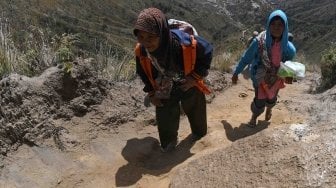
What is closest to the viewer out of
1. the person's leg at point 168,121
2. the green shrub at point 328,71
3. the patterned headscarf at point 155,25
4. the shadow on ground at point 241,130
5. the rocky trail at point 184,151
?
the rocky trail at point 184,151

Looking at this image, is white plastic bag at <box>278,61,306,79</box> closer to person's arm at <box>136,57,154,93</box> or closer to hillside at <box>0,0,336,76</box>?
person's arm at <box>136,57,154,93</box>

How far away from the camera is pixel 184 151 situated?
4.46 m

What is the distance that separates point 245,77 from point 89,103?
3293mm

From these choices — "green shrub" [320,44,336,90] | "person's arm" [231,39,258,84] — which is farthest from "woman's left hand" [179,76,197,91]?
"green shrub" [320,44,336,90]

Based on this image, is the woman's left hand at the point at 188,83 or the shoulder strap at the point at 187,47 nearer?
the shoulder strap at the point at 187,47

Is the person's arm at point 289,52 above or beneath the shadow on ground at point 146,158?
above

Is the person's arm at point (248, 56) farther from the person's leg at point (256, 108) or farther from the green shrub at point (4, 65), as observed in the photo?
the green shrub at point (4, 65)

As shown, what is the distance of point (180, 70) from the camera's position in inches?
164

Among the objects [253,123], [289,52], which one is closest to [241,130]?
[253,123]

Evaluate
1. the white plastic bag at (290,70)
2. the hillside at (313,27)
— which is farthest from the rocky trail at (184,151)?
the hillside at (313,27)

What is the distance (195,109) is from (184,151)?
1.28 ft

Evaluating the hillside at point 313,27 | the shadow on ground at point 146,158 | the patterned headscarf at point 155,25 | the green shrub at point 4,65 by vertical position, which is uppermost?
the patterned headscarf at point 155,25

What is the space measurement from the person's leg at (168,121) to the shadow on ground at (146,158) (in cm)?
11

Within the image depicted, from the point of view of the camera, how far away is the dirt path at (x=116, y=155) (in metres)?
3.90
